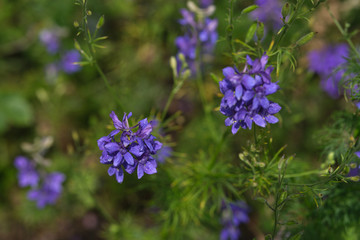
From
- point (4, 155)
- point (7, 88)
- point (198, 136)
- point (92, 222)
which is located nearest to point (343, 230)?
point (198, 136)

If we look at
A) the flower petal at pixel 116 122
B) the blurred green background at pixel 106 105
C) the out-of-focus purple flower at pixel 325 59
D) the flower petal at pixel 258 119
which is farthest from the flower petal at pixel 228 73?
the out-of-focus purple flower at pixel 325 59

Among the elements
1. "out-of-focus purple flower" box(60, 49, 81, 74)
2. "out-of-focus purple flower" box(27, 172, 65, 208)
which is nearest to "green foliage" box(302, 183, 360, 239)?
"out-of-focus purple flower" box(27, 172, 65, 208)

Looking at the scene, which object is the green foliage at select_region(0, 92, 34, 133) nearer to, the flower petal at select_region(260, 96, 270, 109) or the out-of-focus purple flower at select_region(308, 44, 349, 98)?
the out-of-focus purple flower at select_region(308, 44, 349, 98)

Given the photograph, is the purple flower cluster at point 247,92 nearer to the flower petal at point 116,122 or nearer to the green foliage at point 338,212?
the flower petal at point 116,122

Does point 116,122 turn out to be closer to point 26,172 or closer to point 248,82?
point 248,82

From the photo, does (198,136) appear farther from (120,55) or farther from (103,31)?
(103,31)

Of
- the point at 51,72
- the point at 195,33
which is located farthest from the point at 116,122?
the point at 51,72
